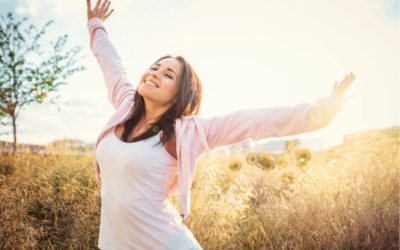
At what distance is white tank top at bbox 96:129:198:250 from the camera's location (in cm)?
136

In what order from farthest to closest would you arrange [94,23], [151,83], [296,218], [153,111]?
[296,218]
[94,23]
[153,111]
[151,83]

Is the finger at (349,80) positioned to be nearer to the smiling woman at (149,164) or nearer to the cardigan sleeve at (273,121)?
the cardigan sleeve at (273,121)

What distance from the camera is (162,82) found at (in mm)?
1641

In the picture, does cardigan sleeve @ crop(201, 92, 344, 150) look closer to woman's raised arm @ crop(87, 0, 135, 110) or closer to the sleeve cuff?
woman's raised arm @ crop(87, 0, 135, 110)

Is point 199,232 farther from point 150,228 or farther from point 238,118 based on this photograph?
point 238,118

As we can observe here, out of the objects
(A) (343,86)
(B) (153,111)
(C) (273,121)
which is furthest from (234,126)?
(B) (153,111)

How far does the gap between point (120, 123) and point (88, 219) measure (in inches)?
74.9

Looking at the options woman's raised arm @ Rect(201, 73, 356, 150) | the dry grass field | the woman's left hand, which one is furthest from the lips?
the dry grass field

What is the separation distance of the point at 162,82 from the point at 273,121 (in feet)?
2.40

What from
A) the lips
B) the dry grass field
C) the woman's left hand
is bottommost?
the dry grass field

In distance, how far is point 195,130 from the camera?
1444mm

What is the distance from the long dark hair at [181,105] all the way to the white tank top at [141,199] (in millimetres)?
162

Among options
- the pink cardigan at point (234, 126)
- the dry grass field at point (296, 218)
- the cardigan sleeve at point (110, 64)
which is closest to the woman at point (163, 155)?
the pink cardigan at point (234, 126)

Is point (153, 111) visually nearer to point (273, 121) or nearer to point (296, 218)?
point (273, 121)
